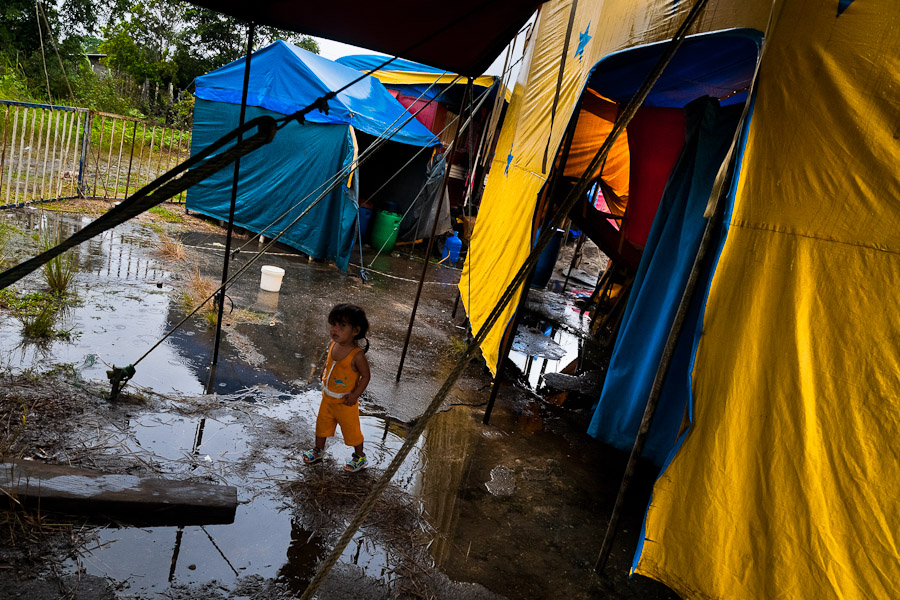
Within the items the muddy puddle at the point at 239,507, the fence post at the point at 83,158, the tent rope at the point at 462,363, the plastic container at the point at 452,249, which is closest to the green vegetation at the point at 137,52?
the fence post at the point at 83,158

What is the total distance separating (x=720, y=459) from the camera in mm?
2625

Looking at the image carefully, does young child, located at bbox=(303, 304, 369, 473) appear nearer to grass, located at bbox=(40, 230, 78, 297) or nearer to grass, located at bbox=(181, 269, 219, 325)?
grass, located at bbox=(181, 269, 219, 325)

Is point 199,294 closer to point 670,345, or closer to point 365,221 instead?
point 670,345

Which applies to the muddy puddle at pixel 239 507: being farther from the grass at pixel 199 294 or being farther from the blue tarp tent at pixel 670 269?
the grass at pixel 199 294

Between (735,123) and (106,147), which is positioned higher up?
(735,123)

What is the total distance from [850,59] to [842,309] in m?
1.05

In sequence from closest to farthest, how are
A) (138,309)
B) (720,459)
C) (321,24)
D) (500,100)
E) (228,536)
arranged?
(720,459)
(228,536)
(321,24)
(138,309)
(500,100)

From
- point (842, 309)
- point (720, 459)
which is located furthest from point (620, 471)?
point (842, 309)

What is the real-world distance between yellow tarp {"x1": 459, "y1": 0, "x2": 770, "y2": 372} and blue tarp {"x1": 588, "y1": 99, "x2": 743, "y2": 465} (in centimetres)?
80

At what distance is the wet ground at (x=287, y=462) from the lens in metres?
2.80

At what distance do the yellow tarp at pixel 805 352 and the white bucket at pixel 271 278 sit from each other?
19.1 ft

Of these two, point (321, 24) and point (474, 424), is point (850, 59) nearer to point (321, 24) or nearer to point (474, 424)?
point (321, 24)

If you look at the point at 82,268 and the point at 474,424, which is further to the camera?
the point at 82,268

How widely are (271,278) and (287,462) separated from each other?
4066 millimetres
